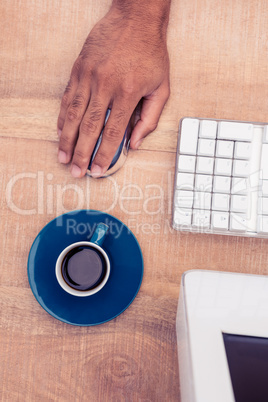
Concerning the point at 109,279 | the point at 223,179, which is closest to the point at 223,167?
the point at 223,179

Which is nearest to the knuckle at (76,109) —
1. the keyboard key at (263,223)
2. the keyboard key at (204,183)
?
the keyboard key at (204,183)

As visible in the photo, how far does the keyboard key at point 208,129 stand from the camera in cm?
49

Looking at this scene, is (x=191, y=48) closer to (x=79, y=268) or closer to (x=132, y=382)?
(x=79, y=268)

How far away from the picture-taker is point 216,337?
34 cm

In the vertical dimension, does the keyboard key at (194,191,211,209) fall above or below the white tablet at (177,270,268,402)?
above

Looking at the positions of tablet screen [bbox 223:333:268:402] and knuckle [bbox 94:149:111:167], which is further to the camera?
knuckle [bbox 94:149:111:167]

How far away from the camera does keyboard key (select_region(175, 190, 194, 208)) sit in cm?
49

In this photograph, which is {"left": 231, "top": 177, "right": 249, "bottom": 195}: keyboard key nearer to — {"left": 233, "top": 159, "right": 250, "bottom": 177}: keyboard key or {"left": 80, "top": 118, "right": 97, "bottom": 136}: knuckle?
{"left": 233, "top": 159, "right": 250, "bottom": 177}: keyboard key

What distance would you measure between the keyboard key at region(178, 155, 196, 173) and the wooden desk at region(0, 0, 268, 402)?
0.15ft

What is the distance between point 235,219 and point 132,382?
28 centimetres

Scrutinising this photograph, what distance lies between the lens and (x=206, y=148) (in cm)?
49

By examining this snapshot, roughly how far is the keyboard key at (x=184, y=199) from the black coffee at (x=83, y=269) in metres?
0.14

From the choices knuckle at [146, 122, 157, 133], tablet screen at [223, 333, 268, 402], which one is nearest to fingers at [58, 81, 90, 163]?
knuckle at [146, 122, 157, 133]

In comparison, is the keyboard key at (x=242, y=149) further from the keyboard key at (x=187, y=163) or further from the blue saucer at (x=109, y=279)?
the blue saucer at (x=109, y=279)
